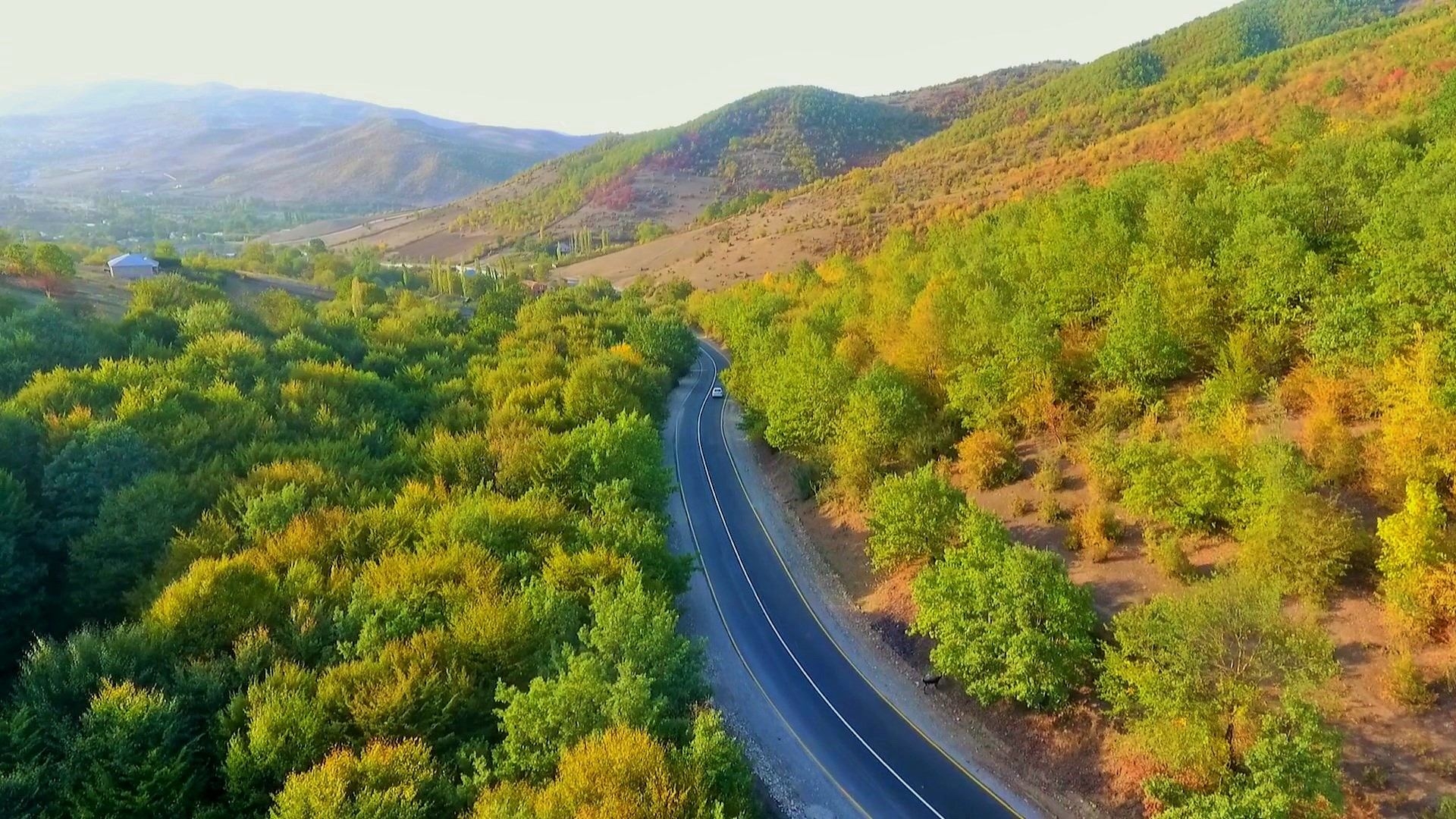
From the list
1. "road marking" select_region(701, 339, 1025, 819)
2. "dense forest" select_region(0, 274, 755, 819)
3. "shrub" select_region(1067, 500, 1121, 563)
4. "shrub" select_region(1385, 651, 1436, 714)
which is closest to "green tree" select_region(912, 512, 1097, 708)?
"road marking" select_region(701, 339, 1025, 819)

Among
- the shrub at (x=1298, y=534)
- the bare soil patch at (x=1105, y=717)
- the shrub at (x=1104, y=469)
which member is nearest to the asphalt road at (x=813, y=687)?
the bare soil patch at (x=1105, y=717)

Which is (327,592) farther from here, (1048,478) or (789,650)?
(1048,478)

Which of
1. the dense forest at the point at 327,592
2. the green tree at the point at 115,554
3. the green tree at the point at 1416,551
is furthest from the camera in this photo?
the green tree at the point at 115,554

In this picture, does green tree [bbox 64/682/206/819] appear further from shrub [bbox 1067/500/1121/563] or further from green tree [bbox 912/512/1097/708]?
shrub [bbox 1067/500/1121/563]

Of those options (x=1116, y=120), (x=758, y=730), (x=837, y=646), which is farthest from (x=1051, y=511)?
(x=1116, y=120)

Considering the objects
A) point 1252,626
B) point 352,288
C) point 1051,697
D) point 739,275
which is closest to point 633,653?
point 1051,697

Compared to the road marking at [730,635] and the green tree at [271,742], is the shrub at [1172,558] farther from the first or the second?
the green tree at [271,742]

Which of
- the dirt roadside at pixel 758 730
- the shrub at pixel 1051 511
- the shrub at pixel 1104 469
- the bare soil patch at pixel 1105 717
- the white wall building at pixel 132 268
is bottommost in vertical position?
the dirt roadside at pixel 758 730

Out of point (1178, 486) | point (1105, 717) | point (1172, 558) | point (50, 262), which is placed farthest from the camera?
point (50, 262)
